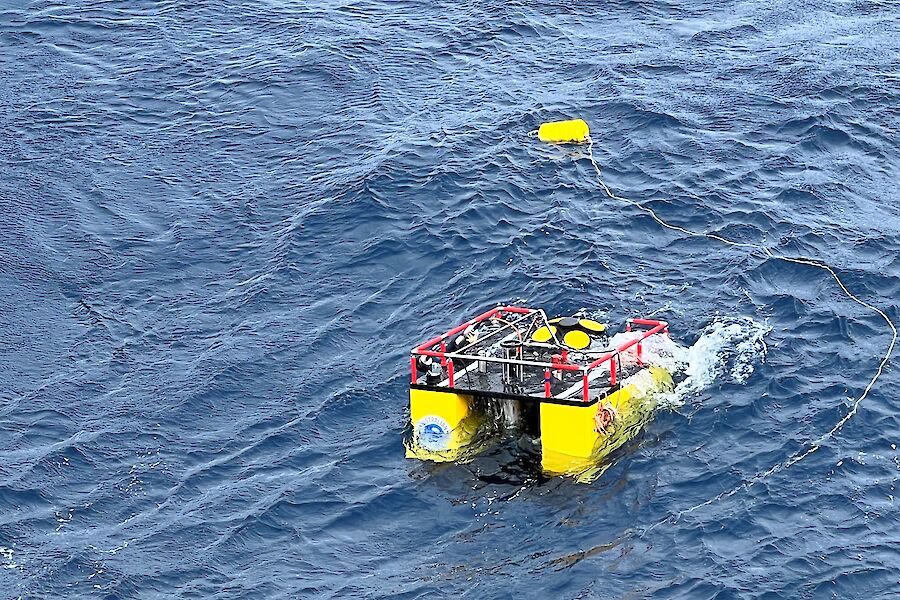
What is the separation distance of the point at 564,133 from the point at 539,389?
41.9 feet

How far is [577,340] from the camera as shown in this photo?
2481 centimetres

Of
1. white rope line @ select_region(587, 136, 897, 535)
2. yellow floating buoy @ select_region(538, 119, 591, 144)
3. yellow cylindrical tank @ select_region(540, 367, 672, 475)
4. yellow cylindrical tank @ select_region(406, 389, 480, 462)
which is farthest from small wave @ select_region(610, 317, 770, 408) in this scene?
yellow floating buoy @ select_region(538, 119, 591, 144)

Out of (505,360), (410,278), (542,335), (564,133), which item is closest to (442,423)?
(505,360)

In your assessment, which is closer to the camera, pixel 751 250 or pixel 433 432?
pixel 433 432

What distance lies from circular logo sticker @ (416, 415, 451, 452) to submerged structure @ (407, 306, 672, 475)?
0.02 m

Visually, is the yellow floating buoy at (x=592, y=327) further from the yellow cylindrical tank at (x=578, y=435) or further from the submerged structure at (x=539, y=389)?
the yellow cylindrical tank at (x=578, y=435)

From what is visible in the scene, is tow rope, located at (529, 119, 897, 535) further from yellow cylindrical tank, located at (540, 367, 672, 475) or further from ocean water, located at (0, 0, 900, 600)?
yellow cylindrical tank, located at (540, 367, 672, 475)

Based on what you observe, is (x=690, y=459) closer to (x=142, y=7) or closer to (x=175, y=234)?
(x=175, y=234)

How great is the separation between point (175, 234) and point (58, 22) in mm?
12957

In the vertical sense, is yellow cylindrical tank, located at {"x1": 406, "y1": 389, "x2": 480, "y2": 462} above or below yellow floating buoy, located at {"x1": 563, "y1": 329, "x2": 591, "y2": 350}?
below

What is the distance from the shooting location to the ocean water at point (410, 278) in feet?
73.2

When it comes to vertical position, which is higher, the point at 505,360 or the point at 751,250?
the point at 505,360

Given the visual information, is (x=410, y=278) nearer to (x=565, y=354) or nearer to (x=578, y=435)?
(x=565, y=354)

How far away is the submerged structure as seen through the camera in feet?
76.5
